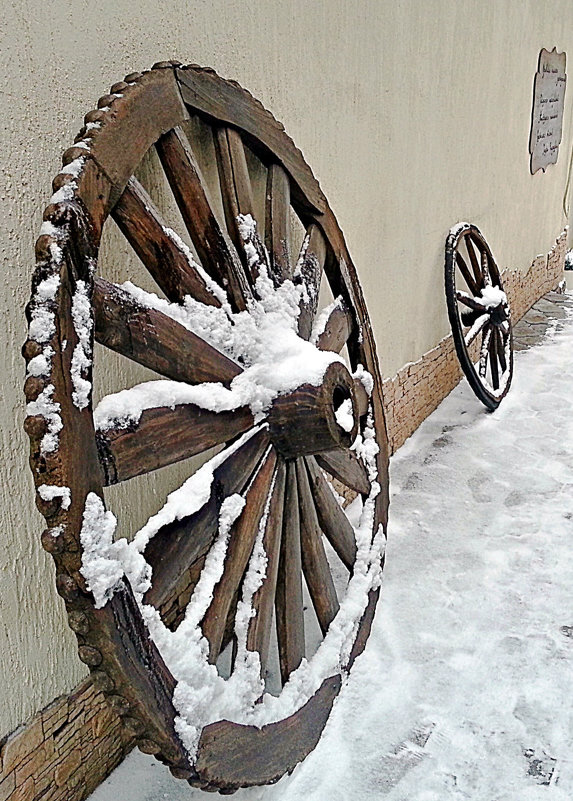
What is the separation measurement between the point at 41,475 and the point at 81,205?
41cm

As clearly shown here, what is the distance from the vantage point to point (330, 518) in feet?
6.21

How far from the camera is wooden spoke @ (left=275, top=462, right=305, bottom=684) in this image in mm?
1657

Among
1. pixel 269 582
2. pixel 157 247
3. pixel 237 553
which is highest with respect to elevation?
pixel 157 247

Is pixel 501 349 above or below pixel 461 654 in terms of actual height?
above

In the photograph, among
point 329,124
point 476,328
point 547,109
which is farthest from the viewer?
point 547,109

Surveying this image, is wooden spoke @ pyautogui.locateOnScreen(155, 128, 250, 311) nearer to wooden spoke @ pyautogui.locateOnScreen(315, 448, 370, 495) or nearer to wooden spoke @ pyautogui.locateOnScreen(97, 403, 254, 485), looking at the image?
Result: wooden spoke @ pyautogui.locateOnScreen(97, 403, 254, 485)

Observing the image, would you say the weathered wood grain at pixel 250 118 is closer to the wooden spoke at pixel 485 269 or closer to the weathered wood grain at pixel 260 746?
the weathered wood grain at pixel 260 746

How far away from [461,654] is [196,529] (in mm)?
1100

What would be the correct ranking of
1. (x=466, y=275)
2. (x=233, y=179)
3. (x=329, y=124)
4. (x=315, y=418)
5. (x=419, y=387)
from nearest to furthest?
(x=315, y=418)
(x=233, y=179)
(x=329, y=124)
(x=419, y=387)
(x=466, y=275)

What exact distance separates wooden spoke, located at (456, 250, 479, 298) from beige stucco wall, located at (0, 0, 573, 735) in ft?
0.63

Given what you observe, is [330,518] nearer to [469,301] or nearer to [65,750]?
[65,750]

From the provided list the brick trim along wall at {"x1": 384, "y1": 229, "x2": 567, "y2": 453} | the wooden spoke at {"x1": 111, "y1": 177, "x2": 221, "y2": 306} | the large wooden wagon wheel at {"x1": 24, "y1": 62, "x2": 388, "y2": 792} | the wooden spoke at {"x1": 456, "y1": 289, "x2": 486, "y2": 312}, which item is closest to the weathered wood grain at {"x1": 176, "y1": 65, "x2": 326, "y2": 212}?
the large wooden wagon wheel at {"x1": 24, "y1": 62, "x2": 388, "y2": 792}

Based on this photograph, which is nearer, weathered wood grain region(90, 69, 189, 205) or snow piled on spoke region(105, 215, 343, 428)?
weathered wood grain region(90, 69, 189, 205)

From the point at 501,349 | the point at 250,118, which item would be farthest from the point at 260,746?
the point at 501,349
